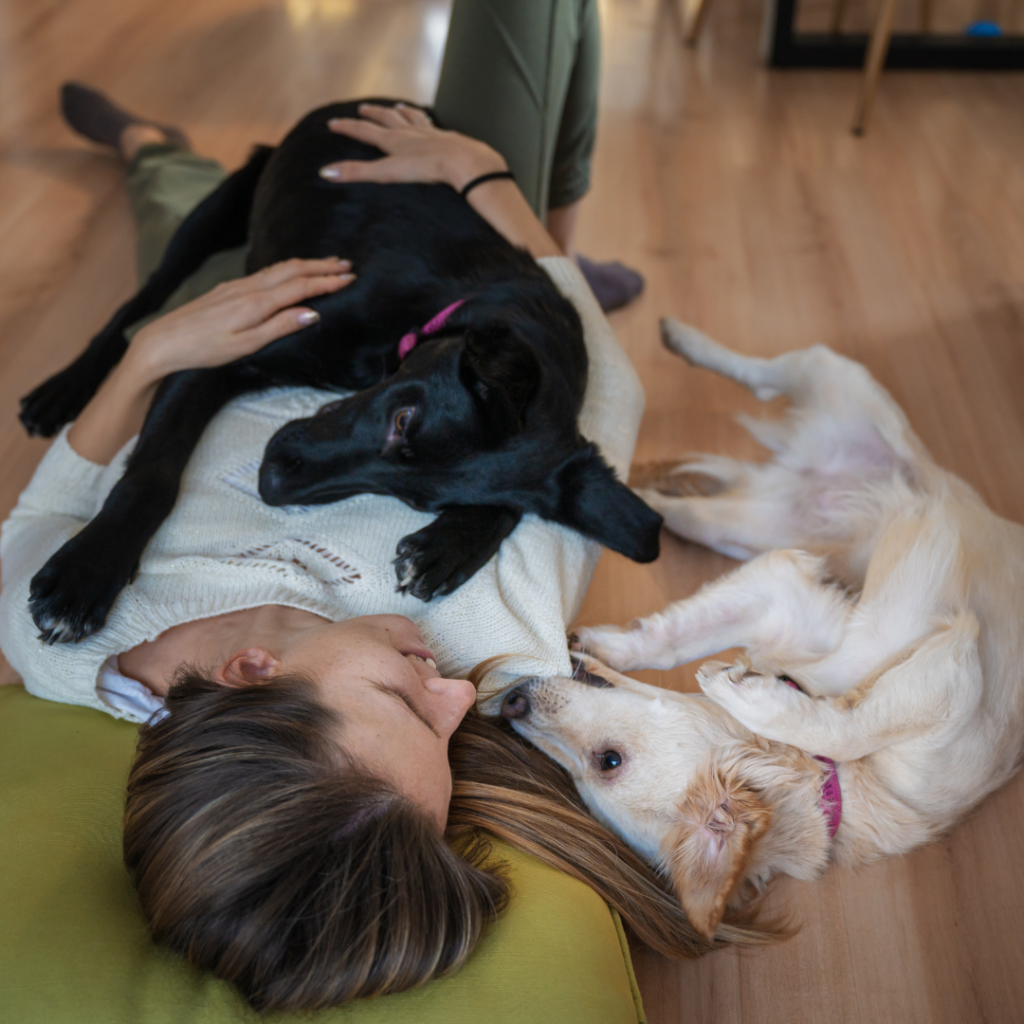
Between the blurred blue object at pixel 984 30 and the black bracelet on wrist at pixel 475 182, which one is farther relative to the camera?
the blurred blue object at pixel 984 30

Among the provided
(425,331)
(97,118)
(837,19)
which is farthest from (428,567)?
(837,19)

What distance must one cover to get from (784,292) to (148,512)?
1822 mm

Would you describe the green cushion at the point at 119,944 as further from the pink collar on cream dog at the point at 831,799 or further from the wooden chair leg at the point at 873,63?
the wooden chair leg at the point at 873,63

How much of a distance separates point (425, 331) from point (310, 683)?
2.05 feet

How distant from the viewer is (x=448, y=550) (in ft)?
4.24

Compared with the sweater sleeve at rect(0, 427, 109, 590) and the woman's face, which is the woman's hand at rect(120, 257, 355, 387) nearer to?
the sweater sleeve at rect(0, 427, 109, 590)

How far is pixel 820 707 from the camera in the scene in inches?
50.1

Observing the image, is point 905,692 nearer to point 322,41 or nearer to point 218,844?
point 218,844

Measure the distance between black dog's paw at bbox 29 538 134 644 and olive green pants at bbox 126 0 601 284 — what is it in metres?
0.97

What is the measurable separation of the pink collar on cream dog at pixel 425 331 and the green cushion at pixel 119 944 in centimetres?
74

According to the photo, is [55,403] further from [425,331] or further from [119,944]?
[119,944]

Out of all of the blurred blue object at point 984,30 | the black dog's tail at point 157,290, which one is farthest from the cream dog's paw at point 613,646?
the blurred blue object at point 984,30

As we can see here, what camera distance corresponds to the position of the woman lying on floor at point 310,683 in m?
0.91

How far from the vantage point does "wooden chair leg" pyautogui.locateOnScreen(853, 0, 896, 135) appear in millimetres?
2877
